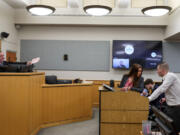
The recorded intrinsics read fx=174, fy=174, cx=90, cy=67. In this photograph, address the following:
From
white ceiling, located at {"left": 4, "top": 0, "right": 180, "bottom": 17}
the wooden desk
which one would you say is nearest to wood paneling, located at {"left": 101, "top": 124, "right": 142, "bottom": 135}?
the wooden desk

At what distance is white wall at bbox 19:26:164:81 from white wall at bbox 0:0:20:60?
681mm

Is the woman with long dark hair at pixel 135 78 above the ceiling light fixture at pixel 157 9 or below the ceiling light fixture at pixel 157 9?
below

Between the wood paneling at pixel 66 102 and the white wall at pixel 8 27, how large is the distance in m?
2.75

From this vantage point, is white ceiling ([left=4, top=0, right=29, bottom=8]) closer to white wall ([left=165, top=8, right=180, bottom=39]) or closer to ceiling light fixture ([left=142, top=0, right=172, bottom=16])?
ceiling light fixture ([left=142, top=0, right=172, bottom=16])

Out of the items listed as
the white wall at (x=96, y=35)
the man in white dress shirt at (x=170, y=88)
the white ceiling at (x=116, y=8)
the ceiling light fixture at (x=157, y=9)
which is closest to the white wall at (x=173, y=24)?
the white wall at (x=96, y=35)

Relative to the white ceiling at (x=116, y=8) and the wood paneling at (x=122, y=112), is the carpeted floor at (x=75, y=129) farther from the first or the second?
the white ceiling at (x=116, y=8)

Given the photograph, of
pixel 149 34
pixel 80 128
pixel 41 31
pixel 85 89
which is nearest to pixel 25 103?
pixel 80 128

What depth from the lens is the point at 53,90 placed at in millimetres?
4156

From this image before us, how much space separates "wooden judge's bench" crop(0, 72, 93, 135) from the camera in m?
3.00

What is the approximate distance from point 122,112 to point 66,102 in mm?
1796

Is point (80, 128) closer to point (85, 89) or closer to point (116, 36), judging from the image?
point (85, 89)

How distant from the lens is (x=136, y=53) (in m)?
6.39

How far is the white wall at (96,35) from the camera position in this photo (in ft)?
21.4

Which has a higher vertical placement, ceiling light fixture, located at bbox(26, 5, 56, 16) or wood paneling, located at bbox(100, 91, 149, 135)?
ceiling light fixture, located at bbox(26, 5, 56, 16)
